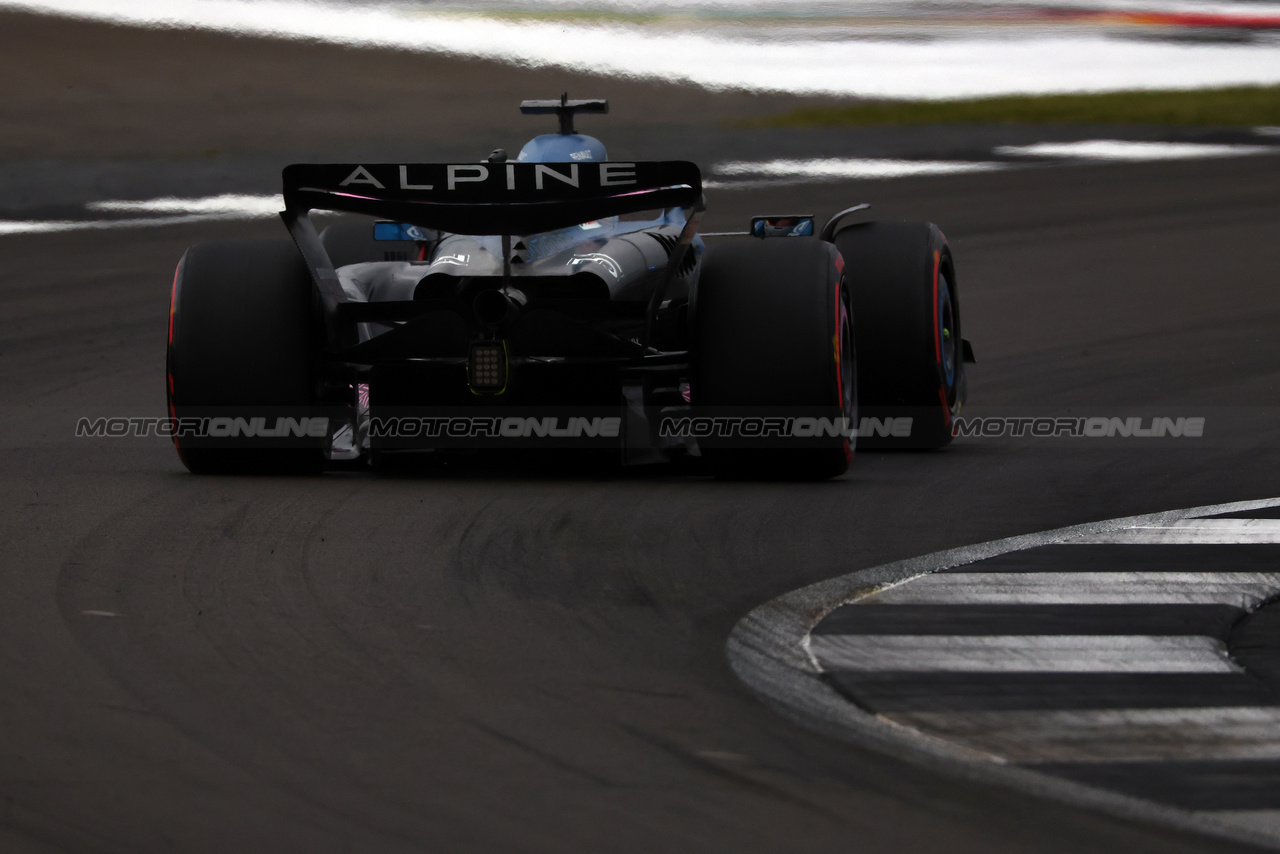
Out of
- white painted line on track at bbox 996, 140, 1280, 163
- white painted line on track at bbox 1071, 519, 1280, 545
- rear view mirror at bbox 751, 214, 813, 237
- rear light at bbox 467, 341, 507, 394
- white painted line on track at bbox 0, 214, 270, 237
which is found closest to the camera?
white painted line on track at bbox 1071, 519, 1280, 545

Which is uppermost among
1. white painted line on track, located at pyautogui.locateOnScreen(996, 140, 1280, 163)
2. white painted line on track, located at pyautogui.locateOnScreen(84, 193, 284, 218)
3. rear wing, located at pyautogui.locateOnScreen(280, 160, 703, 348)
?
rear wing, located at pyautogui.locateOnScreen(280, 160, 703, 348)

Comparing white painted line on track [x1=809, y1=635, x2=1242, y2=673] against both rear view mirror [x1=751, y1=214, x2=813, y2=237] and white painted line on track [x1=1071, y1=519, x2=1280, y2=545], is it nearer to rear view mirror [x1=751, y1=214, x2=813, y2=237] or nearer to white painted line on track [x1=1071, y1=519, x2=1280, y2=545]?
white painted line on track [x1=1071, y1=519, x2=1280, y2=545]

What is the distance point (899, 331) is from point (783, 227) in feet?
2.35

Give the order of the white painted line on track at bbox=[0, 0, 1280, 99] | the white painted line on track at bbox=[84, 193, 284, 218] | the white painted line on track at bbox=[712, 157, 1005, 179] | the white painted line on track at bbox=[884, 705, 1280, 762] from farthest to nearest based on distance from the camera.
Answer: the white painted line on track at bbox=[712, 157, 1005, 179] < the white painted line on track at bbox=[84, 193, 284, 218] < the white painted line on track at bbox=[0, 0, 1280, 99] < the white painted line on track at bbox=[884, 705, 1280, 762]

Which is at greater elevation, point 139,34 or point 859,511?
point 139,34

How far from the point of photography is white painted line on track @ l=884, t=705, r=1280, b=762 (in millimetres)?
3961

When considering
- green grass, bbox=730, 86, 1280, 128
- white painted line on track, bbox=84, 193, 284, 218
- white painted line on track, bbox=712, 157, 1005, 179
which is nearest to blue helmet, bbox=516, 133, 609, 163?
white painted line on track, bbox=84, 193, 284, 218

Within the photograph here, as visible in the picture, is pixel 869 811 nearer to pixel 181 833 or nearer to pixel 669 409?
pixel 181 833

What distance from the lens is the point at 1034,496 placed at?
24.0ft

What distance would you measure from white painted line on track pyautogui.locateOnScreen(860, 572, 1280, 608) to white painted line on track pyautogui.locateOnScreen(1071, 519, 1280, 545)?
1.78 feet

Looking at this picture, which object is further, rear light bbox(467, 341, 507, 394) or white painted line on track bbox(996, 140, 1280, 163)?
white painted line on track bbox(996, 140, 1280, 163)

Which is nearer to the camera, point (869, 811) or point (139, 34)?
point (869, 811)

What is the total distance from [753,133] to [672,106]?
3684mm

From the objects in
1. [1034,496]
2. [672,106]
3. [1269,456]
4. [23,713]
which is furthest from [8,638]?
[672,106]
